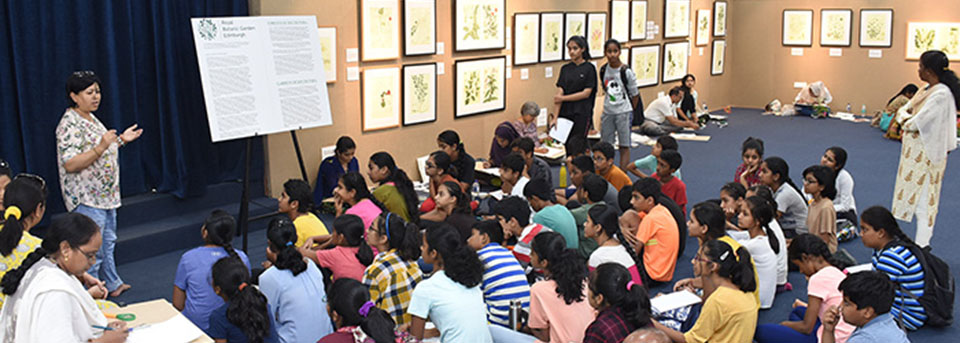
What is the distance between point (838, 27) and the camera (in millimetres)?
16391

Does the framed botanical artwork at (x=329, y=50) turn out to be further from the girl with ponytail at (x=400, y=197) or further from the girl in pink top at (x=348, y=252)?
the girl in pink top at (x=348, y=252)

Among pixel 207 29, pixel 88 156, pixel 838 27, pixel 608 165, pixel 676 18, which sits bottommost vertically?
pixel 608 165

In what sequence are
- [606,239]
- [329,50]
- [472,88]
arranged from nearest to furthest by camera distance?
1. [606,239]
2. [329,50]
3. [472,88]

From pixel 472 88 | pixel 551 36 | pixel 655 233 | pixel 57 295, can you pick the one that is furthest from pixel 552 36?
pixel 57 295

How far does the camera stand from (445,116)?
1088 centimetres

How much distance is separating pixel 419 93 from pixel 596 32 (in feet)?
13.1

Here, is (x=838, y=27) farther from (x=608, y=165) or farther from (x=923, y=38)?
(x=608, y=165)

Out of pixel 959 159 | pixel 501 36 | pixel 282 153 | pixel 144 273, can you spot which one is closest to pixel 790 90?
pixel 959 159

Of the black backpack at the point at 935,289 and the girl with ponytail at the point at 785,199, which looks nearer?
the black backpack at the point at 935,289

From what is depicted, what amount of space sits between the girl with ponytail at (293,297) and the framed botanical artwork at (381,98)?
500 cm

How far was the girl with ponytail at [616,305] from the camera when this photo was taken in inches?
166

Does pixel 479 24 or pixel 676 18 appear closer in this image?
pixel 479 24

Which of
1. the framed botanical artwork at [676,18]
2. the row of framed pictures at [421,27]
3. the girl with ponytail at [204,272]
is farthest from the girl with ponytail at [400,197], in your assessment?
the framed botanical artwork at [676,18]

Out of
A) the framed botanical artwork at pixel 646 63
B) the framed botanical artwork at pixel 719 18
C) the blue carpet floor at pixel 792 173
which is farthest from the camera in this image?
the framed botanical artwork at pixel 719 18
